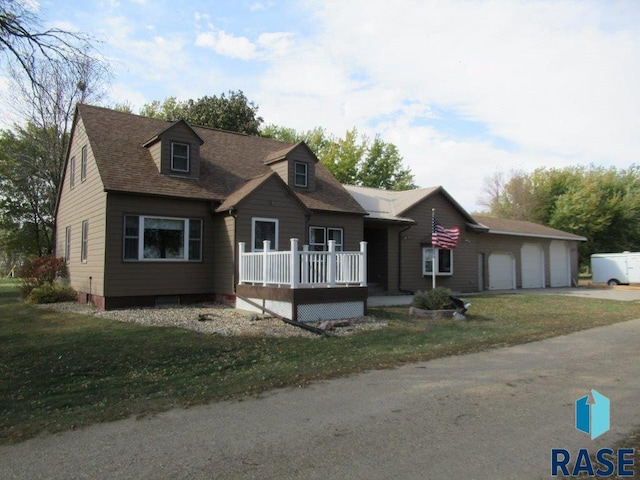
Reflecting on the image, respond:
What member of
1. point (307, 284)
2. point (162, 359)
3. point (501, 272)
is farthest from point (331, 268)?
point (501, 272)

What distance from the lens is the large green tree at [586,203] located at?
4162 centimetres

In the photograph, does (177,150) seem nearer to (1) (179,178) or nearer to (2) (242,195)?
(1) (179,178)

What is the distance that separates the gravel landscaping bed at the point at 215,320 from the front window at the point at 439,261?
32.9 feet

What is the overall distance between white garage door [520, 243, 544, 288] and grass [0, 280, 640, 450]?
15372 mm

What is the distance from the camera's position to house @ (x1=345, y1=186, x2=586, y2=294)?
21391 millimetres

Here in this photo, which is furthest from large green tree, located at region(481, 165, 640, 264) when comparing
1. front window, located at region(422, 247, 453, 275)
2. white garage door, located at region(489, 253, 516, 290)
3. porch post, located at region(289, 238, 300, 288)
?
porch post, located at region(289, 238, 300, 288)

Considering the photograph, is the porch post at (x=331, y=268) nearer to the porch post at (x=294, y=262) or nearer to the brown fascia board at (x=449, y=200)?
the porch post at (x=294, y=262)

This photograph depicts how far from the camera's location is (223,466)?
12.9ft

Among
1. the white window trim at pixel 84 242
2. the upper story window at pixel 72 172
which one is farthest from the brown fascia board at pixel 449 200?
the upper story window at pixel 72 172

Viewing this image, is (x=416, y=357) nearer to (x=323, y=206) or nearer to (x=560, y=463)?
(x=560, y=463)

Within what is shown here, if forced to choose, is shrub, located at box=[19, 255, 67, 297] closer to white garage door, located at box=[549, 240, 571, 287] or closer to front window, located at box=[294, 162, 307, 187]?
front window, located at box=[294, 162, 307, 187]

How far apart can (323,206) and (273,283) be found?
592 centimetres

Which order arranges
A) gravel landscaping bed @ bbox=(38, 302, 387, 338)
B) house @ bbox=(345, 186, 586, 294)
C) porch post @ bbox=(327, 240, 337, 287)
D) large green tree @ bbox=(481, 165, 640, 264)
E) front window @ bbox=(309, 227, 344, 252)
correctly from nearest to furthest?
gravel landscaping bed @ bbox=(38, 302, 387, 338) → porch post @ bbox=(327, 240, 337, 287) → front window @ bbox=(309, 227, 344, 252) → house @ bbox=(345, 186, 586, 294) → large green tree @ bbox=(481, 165, 640, 264)

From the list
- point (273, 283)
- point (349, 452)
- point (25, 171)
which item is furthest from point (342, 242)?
point (25, 171)
